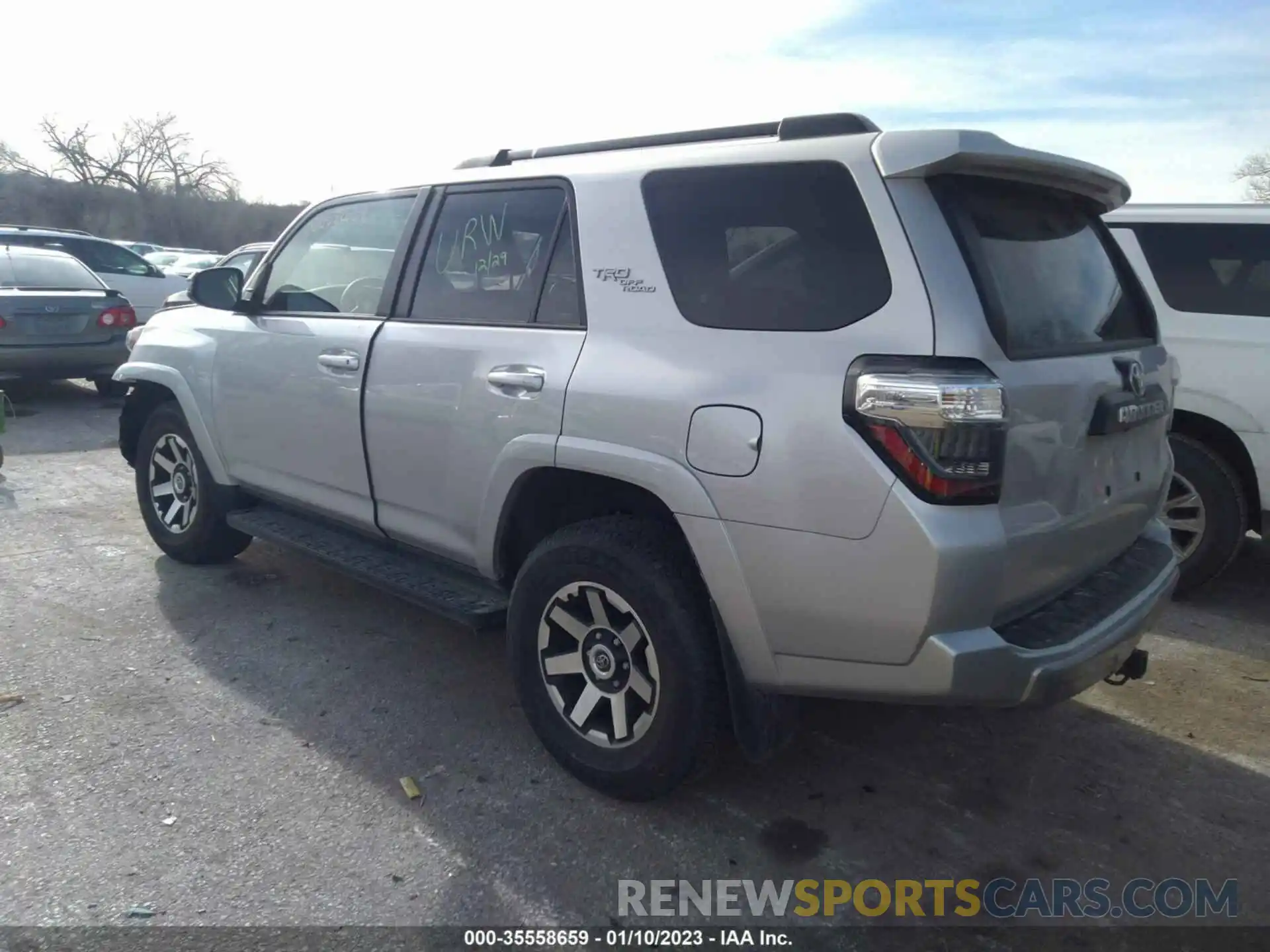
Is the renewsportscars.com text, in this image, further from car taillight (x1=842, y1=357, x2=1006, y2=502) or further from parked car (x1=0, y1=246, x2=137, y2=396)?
parked car (x1=0, y1=246, x2=137, y2=396)

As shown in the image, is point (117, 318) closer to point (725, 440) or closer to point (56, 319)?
point (56, 319)

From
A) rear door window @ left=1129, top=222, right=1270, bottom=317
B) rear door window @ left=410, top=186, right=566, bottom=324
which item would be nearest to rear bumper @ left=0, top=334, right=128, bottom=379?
rear door window @ left=410, top=186, right=566, bottom=324

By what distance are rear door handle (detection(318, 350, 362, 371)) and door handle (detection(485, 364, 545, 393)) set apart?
0.77m

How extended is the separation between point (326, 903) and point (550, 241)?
208 centimetres

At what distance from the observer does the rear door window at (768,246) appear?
Result: 101 inches

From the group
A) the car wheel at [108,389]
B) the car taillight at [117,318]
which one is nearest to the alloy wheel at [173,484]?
the car taillight at [117,318]

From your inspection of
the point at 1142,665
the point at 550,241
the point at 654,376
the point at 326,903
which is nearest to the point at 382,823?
the point at 326,903

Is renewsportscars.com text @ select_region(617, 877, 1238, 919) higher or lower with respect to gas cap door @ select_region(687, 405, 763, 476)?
lower

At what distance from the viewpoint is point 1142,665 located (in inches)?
123

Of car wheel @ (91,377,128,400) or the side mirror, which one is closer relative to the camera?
the side mirror

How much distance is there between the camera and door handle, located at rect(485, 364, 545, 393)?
3.14 m

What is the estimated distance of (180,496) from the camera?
510 cm

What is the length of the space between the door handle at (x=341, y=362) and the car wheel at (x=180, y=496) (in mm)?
1166

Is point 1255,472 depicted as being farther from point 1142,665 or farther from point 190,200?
point 190,200
